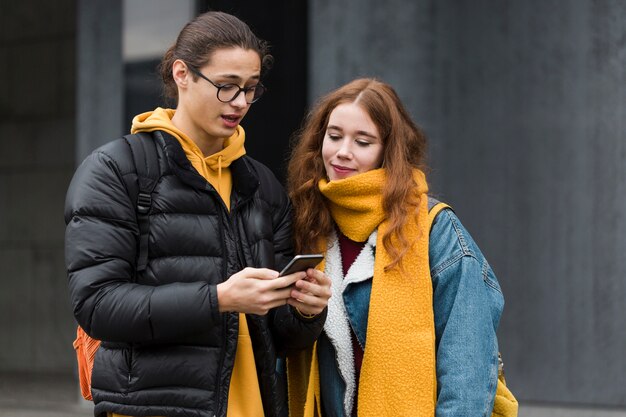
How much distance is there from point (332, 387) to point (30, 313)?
1013cm

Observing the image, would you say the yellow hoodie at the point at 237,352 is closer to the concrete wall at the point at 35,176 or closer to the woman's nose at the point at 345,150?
the woman's nose at the point at 345,150

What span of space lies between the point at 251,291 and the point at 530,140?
567cm

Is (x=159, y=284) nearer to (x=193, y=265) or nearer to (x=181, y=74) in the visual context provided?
(x=193, y=265)

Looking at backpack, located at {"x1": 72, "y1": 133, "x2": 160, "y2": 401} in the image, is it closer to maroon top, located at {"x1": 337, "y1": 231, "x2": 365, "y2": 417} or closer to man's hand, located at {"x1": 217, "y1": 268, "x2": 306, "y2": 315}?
man's hand, located at {"x1": 217, "y1": 268, "x2": 306, "y2": 315}

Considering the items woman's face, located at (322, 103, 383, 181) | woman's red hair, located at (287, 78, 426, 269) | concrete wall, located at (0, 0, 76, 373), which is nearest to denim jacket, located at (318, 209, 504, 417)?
woman's red hair, located at (287, 78, 426, 269)

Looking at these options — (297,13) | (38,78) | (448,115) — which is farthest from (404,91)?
(38,78)

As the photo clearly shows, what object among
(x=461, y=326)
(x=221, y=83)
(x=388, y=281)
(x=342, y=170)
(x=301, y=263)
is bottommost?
(x=461, y=326)

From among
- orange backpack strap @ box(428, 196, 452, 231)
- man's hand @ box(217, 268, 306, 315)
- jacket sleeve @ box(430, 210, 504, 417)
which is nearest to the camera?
man's hand @ box(217, 268, 306, 315)

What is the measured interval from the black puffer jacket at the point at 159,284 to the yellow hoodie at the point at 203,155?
1.6 inches

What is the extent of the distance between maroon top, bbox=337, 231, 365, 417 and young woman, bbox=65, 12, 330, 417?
8.8 inches

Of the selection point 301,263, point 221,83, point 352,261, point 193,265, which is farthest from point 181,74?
point 352,261

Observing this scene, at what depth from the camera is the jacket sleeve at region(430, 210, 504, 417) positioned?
3.27m

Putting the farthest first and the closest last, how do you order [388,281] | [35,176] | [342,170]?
[35,176] → [342,170] → [388,281]

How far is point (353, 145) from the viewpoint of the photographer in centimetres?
351
